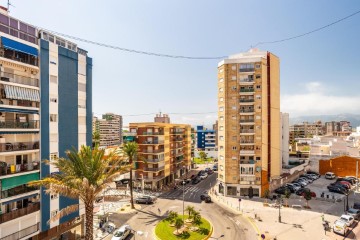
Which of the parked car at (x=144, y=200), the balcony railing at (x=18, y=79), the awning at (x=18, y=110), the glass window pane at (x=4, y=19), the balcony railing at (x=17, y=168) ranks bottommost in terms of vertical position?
the parked car at (x=144, y=200)

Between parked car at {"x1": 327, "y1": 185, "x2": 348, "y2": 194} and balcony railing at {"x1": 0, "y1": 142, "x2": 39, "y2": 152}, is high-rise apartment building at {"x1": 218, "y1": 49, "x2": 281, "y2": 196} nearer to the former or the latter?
parked car at {"x1": 327, "y1": 185, "x2": 348, "y2": 194}

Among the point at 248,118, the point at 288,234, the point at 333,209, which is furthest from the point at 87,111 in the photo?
the point at 333,209

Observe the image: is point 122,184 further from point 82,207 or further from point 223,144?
point 82,207

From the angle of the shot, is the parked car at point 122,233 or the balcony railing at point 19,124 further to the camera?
the parked car at point 122,233

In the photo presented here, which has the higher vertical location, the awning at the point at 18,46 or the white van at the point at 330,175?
the awning at the point at 18,46

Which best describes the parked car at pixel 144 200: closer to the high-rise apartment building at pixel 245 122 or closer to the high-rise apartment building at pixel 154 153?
the high-rise apartment building at pixel 154 153

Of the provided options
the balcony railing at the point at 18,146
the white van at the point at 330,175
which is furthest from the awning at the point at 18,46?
the white van at the point at 330,175

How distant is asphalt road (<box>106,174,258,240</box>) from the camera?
1388 inches

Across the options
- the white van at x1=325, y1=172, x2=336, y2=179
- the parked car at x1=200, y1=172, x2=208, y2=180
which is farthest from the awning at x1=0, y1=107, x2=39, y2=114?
the white van at x1=325, y1=172, x2=336, y2=179

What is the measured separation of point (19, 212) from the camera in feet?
80.4

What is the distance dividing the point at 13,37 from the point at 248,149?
46.1 metres

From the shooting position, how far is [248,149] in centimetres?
5531

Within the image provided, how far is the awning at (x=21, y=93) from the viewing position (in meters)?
24.2

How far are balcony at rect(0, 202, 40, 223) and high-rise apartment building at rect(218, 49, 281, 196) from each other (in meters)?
38.6
